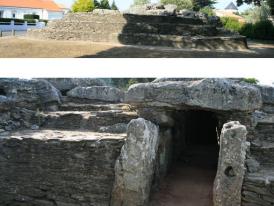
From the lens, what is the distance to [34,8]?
5582 mm

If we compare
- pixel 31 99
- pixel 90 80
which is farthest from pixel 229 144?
pixel 90 80

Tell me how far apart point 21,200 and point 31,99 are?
114 inches

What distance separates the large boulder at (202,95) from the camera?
7.56 meters

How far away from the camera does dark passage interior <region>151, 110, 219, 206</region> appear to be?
7836mm

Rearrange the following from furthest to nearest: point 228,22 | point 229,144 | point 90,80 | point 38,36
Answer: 1. point 90,80
2. point 229,144
3. point 228,22
4. point 38,36

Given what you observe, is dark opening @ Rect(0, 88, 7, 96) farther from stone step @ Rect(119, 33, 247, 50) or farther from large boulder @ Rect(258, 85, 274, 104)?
large boulder @ Rect(258, 85, 274, 104)

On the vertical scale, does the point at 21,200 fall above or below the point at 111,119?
below

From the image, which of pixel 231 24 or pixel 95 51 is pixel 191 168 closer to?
pixel 231 24

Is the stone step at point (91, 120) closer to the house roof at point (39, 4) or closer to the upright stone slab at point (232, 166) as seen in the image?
the upright stone slab at point (232, 166)

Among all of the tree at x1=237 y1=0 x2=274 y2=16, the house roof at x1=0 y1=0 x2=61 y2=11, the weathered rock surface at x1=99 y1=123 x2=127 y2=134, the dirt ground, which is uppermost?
the tree at x1=237 y1=0 x2=274 y2=16

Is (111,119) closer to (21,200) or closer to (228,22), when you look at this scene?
(21,200)

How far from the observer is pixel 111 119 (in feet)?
29.5

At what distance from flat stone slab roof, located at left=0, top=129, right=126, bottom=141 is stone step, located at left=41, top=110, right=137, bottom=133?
307 millimetres

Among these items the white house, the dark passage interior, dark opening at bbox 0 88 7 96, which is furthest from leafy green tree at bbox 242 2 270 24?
dark opening at bbox 0 88 7 96
